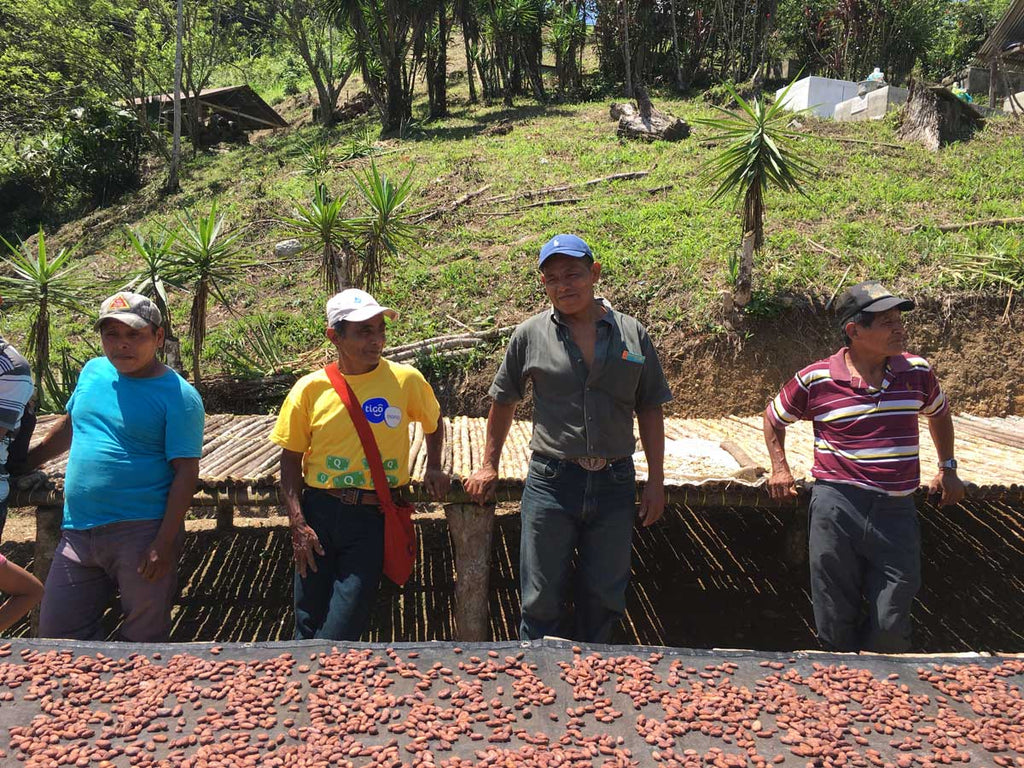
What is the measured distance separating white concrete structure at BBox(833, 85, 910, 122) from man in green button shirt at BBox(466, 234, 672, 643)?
519 inches

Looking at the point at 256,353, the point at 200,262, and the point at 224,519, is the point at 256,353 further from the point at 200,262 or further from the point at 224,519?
the point at 224,519

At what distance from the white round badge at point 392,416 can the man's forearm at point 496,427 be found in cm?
36

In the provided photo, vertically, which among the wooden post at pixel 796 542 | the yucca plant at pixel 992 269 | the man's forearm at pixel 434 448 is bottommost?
the wooden post at pixel 796 542

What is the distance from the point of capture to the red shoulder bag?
2.70 metres

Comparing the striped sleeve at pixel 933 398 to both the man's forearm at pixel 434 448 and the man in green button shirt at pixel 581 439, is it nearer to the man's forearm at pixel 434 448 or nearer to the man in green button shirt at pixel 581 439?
the man in green button shirt at pixel 581 439

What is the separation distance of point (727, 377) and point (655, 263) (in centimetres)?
171

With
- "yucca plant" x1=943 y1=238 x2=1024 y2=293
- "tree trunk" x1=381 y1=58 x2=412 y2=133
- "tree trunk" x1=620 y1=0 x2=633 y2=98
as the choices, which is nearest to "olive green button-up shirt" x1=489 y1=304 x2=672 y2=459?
"yucca plant" x1=943 y1=238 x2=1024 y2=293

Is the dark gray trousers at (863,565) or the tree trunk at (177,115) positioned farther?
the tree trunk at (177,115)

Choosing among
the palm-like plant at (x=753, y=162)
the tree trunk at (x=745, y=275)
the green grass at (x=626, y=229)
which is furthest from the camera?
the green grass at (x=626, y=229)

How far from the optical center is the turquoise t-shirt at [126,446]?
8.64ft

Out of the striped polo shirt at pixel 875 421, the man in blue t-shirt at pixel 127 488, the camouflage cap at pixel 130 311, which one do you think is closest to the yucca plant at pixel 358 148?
the camouflage cap at pixel 130 311

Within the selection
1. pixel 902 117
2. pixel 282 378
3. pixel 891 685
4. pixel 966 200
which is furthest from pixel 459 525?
pixel 902 117

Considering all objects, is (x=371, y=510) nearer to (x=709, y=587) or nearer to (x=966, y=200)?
(x=709, y=587)

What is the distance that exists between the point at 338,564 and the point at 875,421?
6.86ft
